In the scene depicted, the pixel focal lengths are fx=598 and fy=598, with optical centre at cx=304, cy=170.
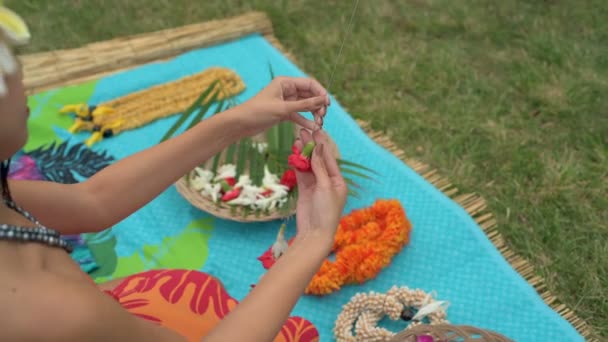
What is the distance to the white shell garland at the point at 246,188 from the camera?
1.88 metres

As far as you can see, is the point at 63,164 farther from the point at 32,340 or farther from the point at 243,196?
the point at 32,340

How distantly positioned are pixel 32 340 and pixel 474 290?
130cm

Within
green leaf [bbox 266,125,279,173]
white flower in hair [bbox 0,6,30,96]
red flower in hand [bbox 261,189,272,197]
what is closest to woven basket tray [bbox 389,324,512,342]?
red flower in hand [bbox 261,189,272,197]

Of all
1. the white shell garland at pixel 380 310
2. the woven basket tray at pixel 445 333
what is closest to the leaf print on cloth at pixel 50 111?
the white shell garland at pixel 380 310

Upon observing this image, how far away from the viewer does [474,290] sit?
174 centimetres

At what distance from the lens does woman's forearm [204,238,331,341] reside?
91cm

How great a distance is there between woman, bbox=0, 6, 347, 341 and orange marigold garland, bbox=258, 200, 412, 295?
567 millimetres

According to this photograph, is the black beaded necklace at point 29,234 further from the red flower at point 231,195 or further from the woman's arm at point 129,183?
the red flower at point 231,195

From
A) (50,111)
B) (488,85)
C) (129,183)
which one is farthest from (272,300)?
(488,85)

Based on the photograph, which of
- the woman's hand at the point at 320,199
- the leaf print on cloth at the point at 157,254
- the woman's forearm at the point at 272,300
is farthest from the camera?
the leaf print on cloth at the point at 157,254

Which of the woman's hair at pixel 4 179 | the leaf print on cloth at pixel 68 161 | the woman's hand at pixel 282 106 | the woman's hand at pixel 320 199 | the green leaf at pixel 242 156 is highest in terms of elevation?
the woman's hair at pixel 4 179

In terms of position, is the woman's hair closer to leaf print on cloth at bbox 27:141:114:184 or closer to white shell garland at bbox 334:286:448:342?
white shell garland at bbox 334:286:448:342

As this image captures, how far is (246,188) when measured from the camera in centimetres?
191

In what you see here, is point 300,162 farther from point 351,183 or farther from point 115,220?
point 351,183
